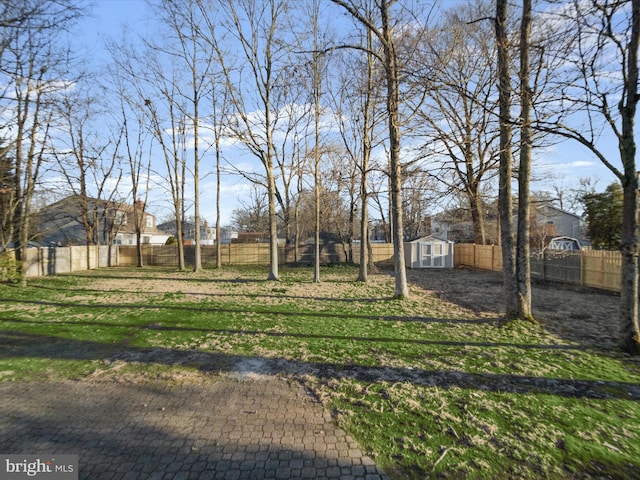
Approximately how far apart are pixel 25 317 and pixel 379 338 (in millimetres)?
7929

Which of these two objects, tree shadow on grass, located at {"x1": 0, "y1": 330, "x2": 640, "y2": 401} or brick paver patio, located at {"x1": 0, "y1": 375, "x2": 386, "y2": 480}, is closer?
brick paver patio, located at {"x1": 0, "y1": 375, "x2": 386, "y2": 480}

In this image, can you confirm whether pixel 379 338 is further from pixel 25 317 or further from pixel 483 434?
pixel 25 317

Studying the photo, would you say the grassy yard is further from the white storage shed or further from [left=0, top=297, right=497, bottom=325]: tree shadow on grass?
the white storage shed

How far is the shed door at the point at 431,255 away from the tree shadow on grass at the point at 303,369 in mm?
18551

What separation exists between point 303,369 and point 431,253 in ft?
64.0

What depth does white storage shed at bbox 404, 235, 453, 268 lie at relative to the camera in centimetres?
2245

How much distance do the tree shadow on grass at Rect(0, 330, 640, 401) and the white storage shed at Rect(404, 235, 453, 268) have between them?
60.7 feet

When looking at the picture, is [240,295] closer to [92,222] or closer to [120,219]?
[92,222]

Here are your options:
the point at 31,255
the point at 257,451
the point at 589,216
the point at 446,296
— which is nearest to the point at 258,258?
the point at 31,255

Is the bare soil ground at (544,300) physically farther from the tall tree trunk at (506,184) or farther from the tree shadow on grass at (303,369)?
the tree shadow on grass at (303,369)

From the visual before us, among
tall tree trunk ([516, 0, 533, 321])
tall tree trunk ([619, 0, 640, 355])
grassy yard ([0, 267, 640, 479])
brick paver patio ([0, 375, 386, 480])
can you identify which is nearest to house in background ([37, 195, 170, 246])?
grassy yard ([0, 267, 640, 479])

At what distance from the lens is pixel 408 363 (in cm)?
482

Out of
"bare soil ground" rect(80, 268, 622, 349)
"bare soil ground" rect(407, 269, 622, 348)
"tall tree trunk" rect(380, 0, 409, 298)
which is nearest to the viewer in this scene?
"bare soil ground" rect(407, 269, 622, 348)

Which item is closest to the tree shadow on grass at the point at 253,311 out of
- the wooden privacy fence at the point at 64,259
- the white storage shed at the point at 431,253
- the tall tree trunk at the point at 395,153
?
the tall tree trunk at the point at 395,153
